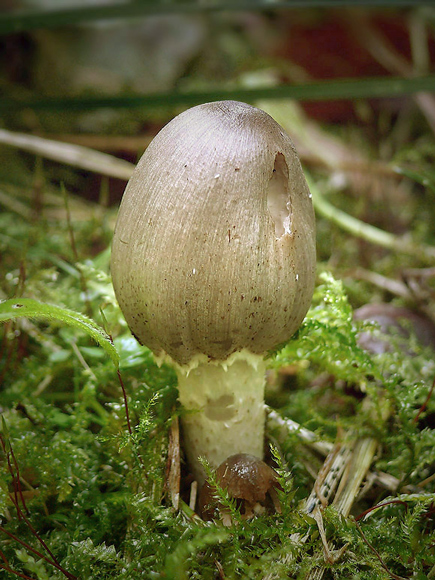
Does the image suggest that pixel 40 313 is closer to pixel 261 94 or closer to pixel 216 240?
pixel 216 240

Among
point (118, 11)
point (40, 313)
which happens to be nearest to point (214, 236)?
point (40, 313)

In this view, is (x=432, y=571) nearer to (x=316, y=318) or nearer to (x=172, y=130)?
(x=316, y=318)

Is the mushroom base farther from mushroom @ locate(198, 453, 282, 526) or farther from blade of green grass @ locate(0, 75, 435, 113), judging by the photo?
blade of green grass @ locate(0, 75, 435, 113)

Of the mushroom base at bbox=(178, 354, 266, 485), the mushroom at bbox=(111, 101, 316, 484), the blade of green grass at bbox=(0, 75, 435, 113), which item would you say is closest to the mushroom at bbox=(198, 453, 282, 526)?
the mushroom base at bbox=(178, 354, 266, 485)

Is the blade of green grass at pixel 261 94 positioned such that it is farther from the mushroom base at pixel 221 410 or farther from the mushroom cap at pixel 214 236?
the mushroom base at pixel 221 410

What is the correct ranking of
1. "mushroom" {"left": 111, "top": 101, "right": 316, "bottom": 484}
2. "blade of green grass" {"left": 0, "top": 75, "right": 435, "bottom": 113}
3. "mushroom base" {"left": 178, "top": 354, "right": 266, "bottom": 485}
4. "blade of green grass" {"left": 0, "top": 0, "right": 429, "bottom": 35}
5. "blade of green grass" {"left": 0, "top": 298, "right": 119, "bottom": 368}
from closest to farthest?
"blade of green grass" {"left": 0, "top": 298, "right": 119, "bottom": 368} < "mushroom" {"left": 111, "top": 101, "right": 316, "bottom": 484} < "mushroom base" {"left": 178, "top": 354, "right": 266, "bottom": 485} < "blade of green grass" {"left": 0, "top": 75, "right": 435, "bottom": 113} < "blade of green grass" {"left": 0, "top": 0, "right": 429, "bottom": 35}

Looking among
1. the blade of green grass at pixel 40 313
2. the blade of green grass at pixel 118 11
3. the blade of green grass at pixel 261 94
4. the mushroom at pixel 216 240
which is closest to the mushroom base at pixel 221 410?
the mushroom at pixel 216 240

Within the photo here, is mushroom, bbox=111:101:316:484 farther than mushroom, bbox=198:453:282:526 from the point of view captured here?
No
